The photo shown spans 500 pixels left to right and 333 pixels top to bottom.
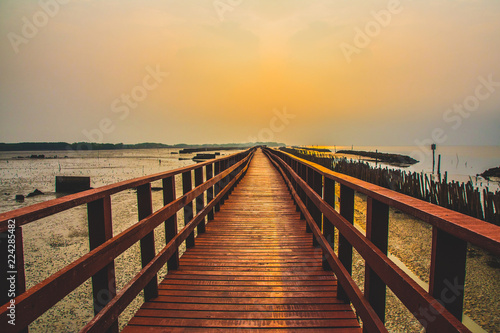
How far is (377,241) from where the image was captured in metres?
1.85

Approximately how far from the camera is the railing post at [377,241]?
1.83 metres

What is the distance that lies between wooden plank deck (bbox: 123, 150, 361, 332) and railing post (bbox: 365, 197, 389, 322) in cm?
62

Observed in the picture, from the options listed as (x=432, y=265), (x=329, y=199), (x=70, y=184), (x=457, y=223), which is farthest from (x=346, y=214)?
(x=70, y=184)

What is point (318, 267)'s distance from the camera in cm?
355

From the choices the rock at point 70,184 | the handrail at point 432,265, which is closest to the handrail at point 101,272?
the handrail at point 432,265

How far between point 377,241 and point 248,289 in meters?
1.67

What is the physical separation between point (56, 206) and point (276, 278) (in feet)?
8.25

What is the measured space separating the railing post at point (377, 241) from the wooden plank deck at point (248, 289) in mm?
623

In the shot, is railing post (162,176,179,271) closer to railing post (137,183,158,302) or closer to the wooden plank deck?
the wooden plank deck

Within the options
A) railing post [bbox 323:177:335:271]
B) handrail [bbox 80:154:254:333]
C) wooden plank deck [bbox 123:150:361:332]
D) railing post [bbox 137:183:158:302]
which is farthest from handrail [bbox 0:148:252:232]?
railing post [bbox 323:177:335:271]

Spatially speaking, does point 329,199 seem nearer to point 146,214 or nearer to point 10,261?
point 146,214

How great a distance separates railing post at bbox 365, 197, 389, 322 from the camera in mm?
1829

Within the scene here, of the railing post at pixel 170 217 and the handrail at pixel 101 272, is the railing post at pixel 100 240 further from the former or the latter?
the railing post at pixel 170 217

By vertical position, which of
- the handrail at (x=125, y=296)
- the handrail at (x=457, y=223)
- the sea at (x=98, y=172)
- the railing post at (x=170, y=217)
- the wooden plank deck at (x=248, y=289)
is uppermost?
the handrail at (x=457, y=223)
